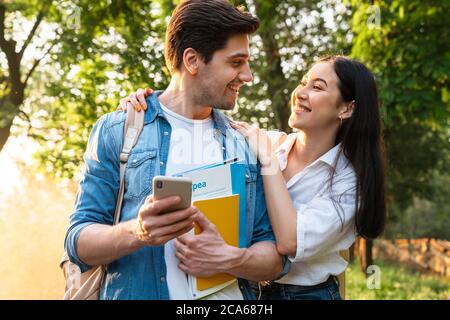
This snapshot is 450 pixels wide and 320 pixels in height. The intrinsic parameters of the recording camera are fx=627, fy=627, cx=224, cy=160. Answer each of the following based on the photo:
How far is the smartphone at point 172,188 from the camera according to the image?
6.63 ft

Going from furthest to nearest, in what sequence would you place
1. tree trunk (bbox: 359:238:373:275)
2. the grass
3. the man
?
tree trunk (bbox: 359:238:373:275), the grass, the man

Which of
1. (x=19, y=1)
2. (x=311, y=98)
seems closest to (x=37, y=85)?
(x=19, y=1)

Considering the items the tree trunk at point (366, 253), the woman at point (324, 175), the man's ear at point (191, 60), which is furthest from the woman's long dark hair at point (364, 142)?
the tree trunk at point (366, 253)

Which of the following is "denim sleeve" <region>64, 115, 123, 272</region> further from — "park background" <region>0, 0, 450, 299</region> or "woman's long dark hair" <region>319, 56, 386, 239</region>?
"park background" <region>0, 0, 450, 299</region>

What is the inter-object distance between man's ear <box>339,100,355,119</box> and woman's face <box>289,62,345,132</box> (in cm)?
2

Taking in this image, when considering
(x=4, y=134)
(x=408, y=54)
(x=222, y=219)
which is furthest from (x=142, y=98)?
(x=4, y=134)

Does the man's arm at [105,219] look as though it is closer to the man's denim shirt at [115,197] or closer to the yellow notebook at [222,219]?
the man's denim shirt at [115,197]

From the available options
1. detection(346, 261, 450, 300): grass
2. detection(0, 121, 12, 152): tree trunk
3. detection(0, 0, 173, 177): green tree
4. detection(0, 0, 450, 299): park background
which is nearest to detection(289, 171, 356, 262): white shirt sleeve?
detection(0, 0, 450, 299): park background

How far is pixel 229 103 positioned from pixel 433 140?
619 inches

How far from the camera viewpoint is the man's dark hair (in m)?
2.67

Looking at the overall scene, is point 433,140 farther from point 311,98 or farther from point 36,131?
point 311,98

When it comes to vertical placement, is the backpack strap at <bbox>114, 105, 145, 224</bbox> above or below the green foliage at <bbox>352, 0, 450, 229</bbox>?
below

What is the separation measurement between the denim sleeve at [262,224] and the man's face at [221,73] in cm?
41

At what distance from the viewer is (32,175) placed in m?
13.1
